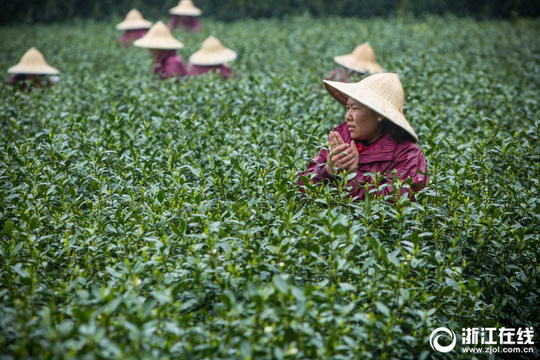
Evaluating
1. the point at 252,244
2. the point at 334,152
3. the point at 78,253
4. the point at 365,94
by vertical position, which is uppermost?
the point at 365,94

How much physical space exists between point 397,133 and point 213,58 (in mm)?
4623

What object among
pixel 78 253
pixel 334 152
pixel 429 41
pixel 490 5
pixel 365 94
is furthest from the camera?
pixel 490 5

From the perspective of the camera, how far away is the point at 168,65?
6.54m

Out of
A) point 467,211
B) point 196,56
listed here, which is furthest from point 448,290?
point 196,56

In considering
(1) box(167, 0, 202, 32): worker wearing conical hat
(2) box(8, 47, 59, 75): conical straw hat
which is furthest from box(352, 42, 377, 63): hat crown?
(1) box(167, 0, 202, 32): worker wearing conical hat

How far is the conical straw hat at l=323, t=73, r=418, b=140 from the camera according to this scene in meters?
2.92

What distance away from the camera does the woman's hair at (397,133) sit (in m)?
3.03

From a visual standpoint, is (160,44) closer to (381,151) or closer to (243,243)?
(381,151)

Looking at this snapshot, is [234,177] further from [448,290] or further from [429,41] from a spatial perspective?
[429,41]

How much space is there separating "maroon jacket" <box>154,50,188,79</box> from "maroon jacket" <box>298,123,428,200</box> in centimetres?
406

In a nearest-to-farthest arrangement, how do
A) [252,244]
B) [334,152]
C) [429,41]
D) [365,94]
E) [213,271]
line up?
[213,271], [252,244], [334,152], [365,94], [429,41]

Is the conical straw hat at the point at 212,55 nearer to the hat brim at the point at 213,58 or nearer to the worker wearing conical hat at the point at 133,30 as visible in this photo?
the hat brim at the point at 213,58

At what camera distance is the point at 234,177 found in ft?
9.51

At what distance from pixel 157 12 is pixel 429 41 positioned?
10.3 metres
